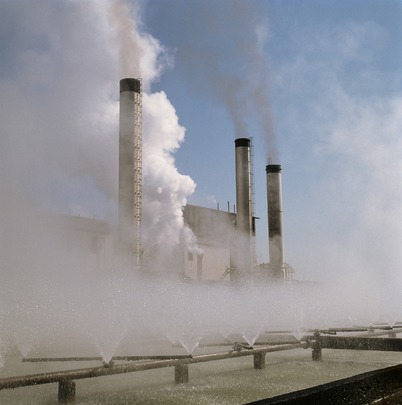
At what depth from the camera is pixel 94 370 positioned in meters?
6.05

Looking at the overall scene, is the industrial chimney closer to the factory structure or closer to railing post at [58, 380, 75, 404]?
the factory structure

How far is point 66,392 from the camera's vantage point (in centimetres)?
596

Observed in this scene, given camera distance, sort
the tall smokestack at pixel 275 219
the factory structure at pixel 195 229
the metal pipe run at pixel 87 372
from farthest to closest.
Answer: the tall smokestack at pixel 275 219, the factory structure at pixel 195 229, the metal pipe run at pixel 87 372

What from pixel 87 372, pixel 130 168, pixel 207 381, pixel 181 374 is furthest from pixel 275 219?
pixel 87 372

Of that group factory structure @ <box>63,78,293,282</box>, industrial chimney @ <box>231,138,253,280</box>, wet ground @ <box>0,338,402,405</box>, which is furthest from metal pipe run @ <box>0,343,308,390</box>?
industrial chimney @ <box>231,138,253,280</box>

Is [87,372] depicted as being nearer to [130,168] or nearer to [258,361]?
[258,361]

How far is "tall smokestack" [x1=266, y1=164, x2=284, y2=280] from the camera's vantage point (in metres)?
29.1

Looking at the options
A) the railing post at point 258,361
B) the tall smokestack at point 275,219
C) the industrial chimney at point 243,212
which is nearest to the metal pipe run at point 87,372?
the railing post at point 258,361

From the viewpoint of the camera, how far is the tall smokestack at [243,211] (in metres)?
27.0

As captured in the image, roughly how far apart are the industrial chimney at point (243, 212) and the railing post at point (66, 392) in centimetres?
2107

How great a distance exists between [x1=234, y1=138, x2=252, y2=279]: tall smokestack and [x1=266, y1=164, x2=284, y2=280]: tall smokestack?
2451 mm

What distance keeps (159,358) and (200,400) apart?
1.14m

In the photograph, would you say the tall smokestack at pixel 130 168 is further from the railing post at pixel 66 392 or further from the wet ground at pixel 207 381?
the railing post at pixel 66 392

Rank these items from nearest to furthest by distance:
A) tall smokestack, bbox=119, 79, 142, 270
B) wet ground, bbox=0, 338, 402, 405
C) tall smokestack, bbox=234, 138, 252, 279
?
wet ground, bbox=0, 338, 402, 405, tall smokestack, bbox=119, 79, 142, 270, tall smokestack, bbox=234, 138, 252, 279
